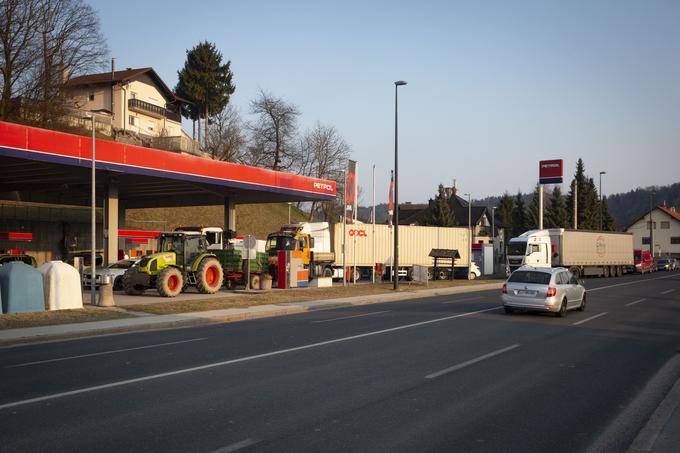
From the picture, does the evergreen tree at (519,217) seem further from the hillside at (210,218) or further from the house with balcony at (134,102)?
the house with balcony at (134,102)

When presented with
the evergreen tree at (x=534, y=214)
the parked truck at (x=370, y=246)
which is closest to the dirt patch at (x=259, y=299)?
the parked truck at (x=370, y=246)

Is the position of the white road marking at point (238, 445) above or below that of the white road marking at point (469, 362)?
above

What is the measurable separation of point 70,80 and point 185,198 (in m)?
19.5

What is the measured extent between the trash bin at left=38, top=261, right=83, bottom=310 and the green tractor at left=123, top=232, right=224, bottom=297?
16.5 ft

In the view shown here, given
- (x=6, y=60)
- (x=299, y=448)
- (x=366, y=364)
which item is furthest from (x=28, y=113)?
(x=299, y=448)

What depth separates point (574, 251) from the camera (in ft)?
163

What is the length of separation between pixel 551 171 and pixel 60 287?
51716 mm

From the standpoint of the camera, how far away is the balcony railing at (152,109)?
72500mm

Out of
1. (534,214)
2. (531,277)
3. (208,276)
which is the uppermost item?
(534,214)

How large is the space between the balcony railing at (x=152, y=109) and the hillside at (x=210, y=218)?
18119mm

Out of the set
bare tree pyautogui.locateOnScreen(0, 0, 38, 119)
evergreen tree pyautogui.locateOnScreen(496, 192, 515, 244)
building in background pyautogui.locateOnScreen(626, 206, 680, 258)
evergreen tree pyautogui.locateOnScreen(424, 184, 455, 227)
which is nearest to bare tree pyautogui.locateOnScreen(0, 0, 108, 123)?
bare tree pyautogui.locateOnScreen(0, 0, 38, 119)

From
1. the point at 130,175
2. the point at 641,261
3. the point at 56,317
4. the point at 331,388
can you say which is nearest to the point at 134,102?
the point at 130,175

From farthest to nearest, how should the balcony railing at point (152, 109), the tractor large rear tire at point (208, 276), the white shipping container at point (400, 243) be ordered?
the balcony railing at point (152, 109) → the white shipping container at point (400, 243) → the tractor large rear tire at point (208, 276)

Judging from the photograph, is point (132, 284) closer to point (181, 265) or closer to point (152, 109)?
point (181, 265)
